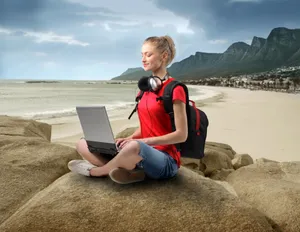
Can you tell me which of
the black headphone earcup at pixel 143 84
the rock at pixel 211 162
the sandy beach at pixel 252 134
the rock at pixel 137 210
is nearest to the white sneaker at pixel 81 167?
the rock at pixel 137 210

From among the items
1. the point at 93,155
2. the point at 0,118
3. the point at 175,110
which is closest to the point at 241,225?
the point at 175,110

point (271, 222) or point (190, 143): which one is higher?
point (190, 143)

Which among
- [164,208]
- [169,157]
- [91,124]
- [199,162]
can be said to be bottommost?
[199,162]

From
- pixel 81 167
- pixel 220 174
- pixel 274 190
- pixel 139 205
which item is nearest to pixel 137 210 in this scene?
pixel 139 205

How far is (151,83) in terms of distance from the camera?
3715mm

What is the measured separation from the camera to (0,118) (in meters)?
7.79

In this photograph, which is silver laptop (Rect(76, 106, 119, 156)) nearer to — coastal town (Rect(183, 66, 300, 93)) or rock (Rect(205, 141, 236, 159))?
rock (Rect(205, 141, 236, 159))

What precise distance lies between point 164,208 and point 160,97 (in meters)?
1.05

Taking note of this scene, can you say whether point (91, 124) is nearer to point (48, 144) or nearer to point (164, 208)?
point (164, 208)

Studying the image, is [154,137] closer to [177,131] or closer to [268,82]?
[177,131]

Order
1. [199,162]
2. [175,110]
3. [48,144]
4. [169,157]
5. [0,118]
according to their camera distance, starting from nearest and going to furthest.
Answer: [175,110] → [169,157] → [48,144] → [199,162] → [0,118]

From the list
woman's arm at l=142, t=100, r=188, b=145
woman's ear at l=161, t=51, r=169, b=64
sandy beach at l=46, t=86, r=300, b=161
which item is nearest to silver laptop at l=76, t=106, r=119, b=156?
woman's arm at l=142, t=100, r=188, b=145

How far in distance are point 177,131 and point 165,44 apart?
85 centimetres

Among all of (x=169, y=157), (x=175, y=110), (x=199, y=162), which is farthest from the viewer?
(x=199, y=162)
